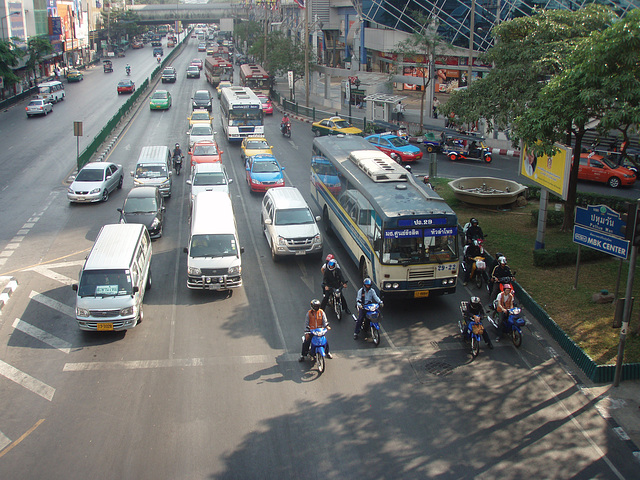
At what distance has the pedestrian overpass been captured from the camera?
147500mm

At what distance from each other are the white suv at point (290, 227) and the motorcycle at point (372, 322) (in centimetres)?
518

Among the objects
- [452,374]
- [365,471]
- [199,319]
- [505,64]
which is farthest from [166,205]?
[365,471]

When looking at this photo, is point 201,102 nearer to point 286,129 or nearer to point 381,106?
point 286,129

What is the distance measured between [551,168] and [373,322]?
309 inches

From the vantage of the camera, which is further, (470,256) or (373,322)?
(470,256)

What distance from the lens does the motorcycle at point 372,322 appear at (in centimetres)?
1425

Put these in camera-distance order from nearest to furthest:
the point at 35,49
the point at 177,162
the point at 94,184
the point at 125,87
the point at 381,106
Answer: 1. the point at 94,184
2. the point at 177,162
3. the point at 381,106
4. the point at 125,87
5. the point at 35,49

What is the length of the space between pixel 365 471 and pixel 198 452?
9.74 ft

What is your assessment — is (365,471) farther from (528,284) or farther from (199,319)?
(528,284)

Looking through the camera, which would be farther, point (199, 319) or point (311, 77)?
Answer: point (311, 77)

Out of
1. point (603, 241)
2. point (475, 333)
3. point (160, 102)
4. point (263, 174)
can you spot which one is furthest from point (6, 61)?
point (603, 241)

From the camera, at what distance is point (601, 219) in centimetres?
1462

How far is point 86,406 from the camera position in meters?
12.0

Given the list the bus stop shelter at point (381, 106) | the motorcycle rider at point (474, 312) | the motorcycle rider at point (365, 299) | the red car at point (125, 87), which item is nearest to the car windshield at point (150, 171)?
Answer: the motorcycle rider at point (365, 299)
